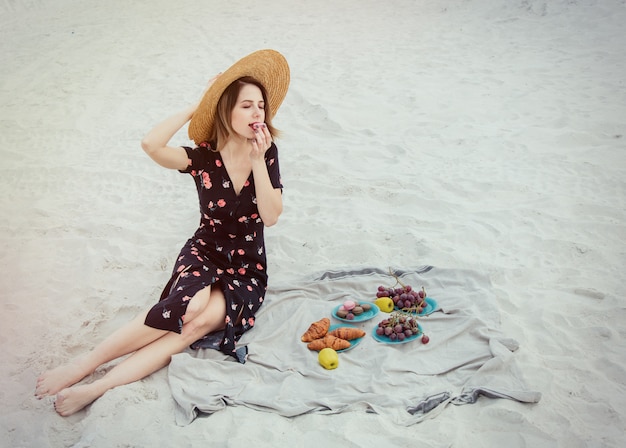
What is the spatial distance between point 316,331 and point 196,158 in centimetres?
121

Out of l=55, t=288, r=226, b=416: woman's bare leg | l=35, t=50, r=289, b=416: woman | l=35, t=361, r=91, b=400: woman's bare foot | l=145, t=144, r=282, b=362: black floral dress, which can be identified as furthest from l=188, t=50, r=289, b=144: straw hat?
l=35, t=361, r=91, b=400: woman's bare foot

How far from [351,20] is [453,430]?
29.1 feet

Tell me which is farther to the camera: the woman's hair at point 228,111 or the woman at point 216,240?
the woman's hair at point 228,111

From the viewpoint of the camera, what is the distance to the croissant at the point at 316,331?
3355mm

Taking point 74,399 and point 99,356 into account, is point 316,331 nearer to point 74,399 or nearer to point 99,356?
point 99,356

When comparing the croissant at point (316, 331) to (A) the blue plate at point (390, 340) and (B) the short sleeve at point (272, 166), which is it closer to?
(A) the blue plate at point (390, 340)

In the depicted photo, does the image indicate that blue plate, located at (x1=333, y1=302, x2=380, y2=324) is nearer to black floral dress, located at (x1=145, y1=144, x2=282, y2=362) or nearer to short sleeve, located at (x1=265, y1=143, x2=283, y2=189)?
black floral dress, located at (x1=145, y1=144, x2=282, y2=362)

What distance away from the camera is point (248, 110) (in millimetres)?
3324

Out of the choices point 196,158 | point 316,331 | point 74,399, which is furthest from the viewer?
point 196,158

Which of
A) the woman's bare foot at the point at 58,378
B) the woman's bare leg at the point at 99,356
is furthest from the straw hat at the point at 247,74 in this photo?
the woman's bare foot at the point at 58,378

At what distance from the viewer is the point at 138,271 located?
4289 millimetres

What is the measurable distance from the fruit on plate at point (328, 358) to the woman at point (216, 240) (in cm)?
44

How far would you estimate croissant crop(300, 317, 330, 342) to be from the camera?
3355 mm

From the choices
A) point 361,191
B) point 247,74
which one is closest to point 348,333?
point 247,74
